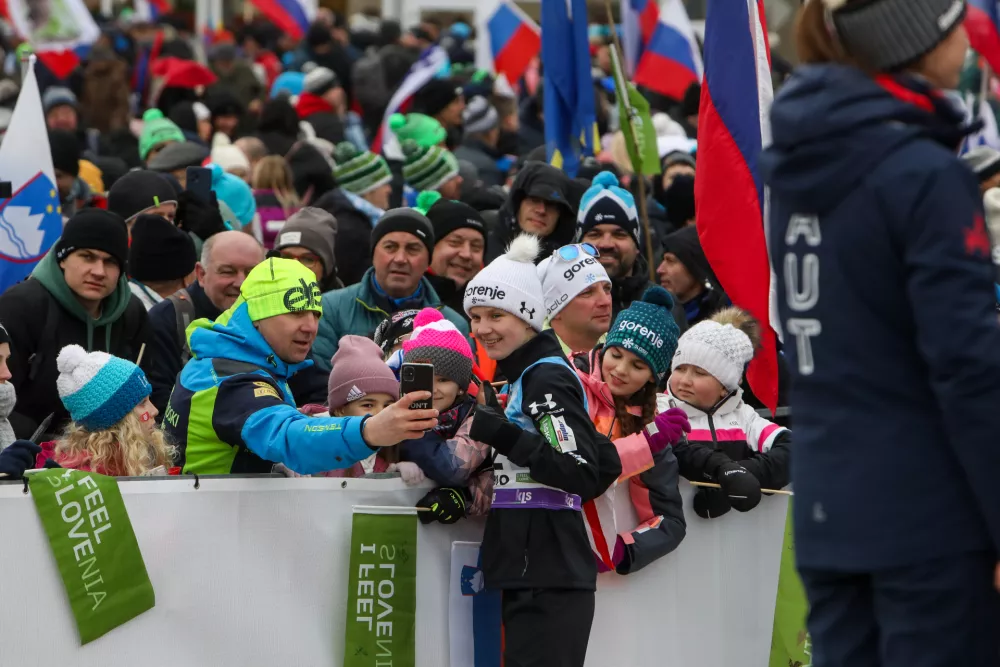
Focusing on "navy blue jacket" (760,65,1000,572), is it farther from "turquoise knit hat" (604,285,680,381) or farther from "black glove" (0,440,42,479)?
"black glove" (0,440,42,479)

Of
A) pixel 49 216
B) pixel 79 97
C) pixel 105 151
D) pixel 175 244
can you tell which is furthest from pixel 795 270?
pixel 79 97

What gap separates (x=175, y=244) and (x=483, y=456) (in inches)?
109

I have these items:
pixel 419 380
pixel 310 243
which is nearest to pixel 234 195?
pixel 310 243

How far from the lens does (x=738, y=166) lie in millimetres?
6508

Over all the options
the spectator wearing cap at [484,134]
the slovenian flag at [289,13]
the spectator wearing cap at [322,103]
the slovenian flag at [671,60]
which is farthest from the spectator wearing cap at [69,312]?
the slovenian flag at [289,13]

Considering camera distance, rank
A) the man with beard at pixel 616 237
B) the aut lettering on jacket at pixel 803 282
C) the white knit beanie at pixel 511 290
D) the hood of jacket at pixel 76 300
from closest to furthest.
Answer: the aut lettering on jacket at pixel 803 282 → the white knit beanie at pixel 511 290 → the hood of jacket at pixel 76 300 → the man with beard at pixel 616 237

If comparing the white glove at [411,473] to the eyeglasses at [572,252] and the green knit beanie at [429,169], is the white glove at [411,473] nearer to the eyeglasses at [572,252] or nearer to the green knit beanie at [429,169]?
the eyeglasses at [572,252]

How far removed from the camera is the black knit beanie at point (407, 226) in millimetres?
7531

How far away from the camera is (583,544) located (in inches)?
215

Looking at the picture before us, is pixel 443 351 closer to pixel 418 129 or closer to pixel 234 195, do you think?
pixel 234 195

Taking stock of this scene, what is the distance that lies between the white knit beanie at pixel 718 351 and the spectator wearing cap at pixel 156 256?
2.65 m

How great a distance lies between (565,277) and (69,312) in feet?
7.21

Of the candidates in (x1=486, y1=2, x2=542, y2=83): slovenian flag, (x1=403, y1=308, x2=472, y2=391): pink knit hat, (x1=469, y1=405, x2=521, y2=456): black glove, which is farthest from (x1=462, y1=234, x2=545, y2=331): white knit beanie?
(x1=486, y1=2, x2=542, y2=83): slovenian flag

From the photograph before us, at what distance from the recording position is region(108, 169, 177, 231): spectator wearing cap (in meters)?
8.57
